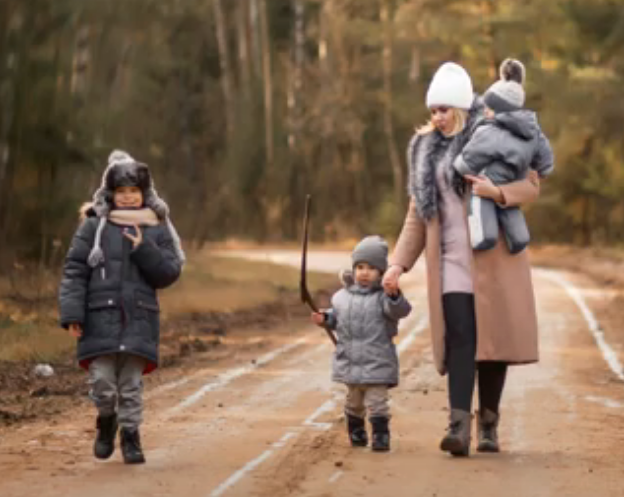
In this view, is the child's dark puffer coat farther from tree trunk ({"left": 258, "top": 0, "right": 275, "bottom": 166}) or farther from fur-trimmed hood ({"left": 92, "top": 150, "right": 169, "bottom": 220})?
tree trunk ({"left": 258, "top": 0, "right": 275, "bottom": 166})

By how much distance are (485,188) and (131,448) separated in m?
2.54

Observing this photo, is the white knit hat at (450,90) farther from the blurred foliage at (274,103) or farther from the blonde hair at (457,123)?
the blurred foliage at (274,103)

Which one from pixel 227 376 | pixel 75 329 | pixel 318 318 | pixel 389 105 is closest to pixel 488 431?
pixel 318 318

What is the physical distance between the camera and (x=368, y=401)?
10.7 meters

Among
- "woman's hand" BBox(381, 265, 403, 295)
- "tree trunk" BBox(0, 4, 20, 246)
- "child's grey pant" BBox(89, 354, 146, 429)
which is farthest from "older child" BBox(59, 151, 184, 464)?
"tree trunk" BBox(0, 4, 20, 246)

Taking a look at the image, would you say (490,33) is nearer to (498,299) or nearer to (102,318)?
(498,299)

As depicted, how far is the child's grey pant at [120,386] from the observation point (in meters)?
10.0

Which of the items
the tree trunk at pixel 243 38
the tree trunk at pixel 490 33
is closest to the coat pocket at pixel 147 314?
the tree trunk at pixel 490 33

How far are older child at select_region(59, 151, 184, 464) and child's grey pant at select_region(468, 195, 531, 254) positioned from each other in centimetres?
175

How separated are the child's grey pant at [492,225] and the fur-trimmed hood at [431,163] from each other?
176 millimetres

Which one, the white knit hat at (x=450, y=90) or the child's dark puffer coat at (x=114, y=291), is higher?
the white knit hat at (x=450, y=90)

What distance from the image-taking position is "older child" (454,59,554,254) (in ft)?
34.3

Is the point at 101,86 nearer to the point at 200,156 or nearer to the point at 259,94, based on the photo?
the point at 259,94

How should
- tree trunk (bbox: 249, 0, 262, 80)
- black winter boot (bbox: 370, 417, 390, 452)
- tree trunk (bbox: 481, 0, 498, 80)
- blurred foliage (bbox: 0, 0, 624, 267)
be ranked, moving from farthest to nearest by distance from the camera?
tree trunk (bbox: 249, 0, 262, 80), tree trunk (bbox: 481, 0, 498, 80), blurred foliage (bbox: 0, 0, 624, 267), black winter boot (bbox: 370, 417, 390, 452)
